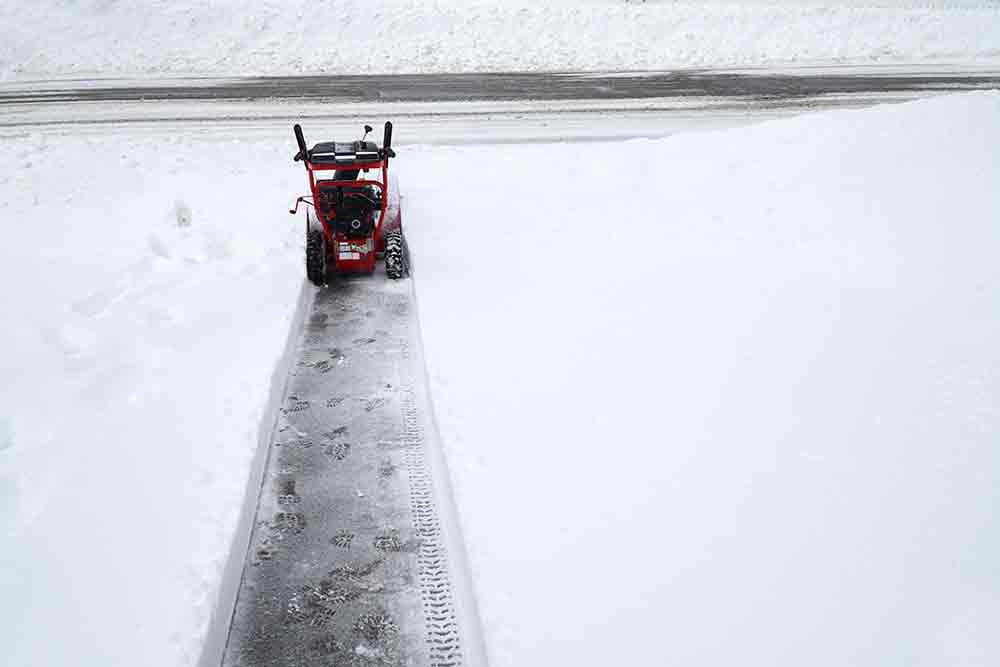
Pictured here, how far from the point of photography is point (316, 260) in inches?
319

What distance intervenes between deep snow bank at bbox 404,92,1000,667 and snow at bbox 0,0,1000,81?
400 inches

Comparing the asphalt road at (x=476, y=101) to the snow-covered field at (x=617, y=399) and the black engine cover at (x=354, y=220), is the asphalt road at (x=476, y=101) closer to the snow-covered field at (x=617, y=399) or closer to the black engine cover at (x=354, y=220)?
the snow-covered field at (x=617, y=399)

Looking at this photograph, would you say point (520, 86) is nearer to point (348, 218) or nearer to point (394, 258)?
point (348, 218)

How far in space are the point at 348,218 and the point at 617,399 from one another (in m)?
4.20

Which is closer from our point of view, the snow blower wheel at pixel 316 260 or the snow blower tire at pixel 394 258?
the snow blower wheel at pixel 316 260

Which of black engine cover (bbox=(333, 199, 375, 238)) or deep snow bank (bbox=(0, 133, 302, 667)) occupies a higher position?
black engine cover (bbox=(333, 199, 375, 238))

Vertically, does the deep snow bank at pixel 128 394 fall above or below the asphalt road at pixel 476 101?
below

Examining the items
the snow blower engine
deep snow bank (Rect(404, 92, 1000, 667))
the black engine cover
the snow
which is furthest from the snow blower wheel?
the snow

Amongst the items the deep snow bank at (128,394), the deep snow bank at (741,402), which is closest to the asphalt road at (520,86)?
the deep snow bank at (128,394)

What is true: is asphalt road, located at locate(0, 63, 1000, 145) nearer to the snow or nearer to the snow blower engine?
the snow

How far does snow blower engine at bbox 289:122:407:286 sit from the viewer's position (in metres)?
8.01

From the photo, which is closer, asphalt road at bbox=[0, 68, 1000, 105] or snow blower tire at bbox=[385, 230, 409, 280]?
snow blower tire at bbox=[385, 230, 409, 280]

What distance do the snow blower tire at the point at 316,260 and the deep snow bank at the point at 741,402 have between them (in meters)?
1.14

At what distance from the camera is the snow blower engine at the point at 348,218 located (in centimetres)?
801
